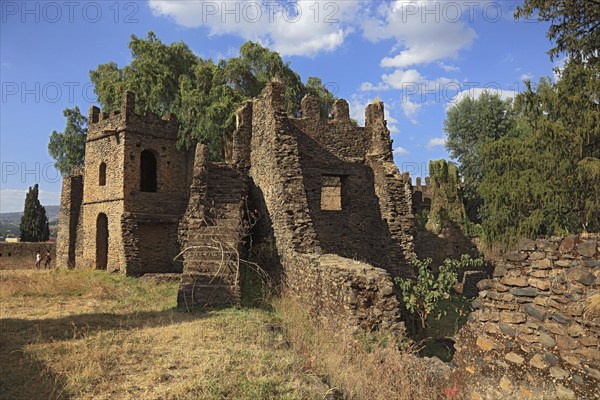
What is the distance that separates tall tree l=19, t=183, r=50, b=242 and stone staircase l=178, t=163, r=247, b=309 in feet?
114

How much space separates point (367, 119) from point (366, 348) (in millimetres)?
10586

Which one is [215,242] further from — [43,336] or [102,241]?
[102,241]

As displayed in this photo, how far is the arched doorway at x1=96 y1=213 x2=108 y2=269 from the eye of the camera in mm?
21922

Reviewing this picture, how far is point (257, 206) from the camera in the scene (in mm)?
15203

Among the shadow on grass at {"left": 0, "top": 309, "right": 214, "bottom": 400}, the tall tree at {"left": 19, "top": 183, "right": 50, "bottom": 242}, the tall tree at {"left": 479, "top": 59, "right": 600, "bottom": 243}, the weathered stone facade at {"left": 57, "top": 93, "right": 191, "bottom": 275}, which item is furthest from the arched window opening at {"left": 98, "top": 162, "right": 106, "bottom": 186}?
the tall tree at {"left": 19, "top": 183, "right": 50, "bottom": 242}

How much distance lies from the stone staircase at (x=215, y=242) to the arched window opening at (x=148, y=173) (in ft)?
33.1

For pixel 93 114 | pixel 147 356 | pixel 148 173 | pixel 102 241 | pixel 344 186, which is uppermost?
pixel 93 114

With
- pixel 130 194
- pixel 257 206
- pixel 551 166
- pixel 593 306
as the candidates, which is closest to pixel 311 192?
pixel 257 206

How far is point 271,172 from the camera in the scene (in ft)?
44.9

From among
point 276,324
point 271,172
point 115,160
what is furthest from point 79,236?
point 276,324

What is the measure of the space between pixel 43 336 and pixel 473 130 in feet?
114

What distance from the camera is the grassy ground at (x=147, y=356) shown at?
5035mm

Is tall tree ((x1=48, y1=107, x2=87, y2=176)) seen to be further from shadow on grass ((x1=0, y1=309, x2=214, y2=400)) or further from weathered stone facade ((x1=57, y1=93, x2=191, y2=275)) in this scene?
shadow on grass ((x1=0, y1=309, x2=214, y2=400))

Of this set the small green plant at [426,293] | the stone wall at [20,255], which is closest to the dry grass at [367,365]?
the small green plant at [426,293]
